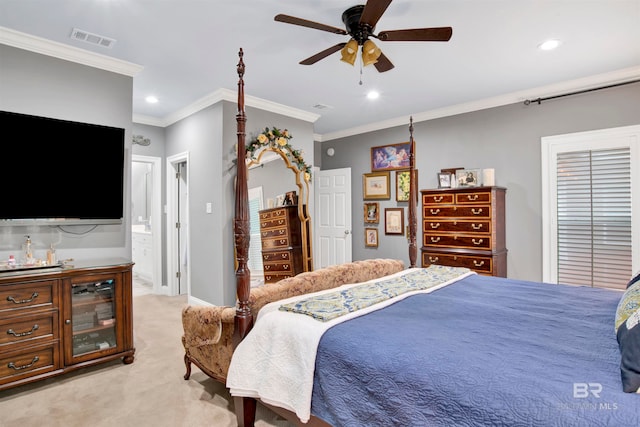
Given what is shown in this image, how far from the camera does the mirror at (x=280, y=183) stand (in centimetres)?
441

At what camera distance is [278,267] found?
184 inches

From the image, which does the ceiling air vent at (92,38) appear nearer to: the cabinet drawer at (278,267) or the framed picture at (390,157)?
the cabinet drawer at (278,267)

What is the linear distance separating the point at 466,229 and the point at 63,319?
3.99 m

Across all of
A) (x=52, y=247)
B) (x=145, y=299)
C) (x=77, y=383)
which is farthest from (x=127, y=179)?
(x=145, y=299)

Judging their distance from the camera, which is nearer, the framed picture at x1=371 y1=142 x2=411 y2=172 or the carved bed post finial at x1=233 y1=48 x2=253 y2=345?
the carved bed post finial at x1=233 y1=48 x2=253 y2=345

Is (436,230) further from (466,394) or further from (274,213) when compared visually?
(466,394)

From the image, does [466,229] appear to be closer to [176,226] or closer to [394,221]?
[394,221]

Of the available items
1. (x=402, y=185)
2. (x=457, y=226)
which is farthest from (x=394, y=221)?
(x=457, y=226)

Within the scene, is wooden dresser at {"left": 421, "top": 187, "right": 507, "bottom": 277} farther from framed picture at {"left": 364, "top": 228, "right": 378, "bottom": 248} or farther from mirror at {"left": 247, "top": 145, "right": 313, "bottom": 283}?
mirror at {"left": 247, "top": 145, "right": 313, "bottom": 283}

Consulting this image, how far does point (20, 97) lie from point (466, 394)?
3.66 m

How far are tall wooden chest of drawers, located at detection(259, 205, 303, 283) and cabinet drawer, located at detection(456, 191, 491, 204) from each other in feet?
7.05

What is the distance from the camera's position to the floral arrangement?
4.30 m

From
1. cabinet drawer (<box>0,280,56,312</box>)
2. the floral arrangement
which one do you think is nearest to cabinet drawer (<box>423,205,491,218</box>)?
the floral arrangement

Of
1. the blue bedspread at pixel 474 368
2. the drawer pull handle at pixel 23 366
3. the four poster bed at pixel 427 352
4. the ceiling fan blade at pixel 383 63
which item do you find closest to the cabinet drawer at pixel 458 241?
the four poster bed at pixel 427 352
